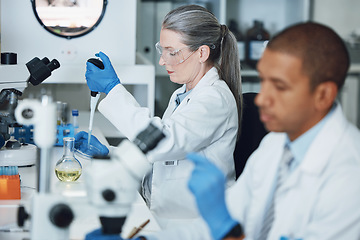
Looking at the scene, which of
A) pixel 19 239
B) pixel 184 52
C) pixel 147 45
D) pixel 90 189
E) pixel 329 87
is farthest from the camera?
pixel 147 45

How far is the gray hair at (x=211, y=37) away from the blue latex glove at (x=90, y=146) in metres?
0.50

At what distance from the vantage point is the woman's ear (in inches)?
73.5

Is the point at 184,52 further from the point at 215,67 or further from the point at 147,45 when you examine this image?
the point at 147,45

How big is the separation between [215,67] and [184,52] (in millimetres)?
135

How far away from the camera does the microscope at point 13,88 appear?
1.90 m

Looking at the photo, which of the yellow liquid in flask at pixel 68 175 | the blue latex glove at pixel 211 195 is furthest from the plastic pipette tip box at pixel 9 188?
the blue latex glove at pixel 211 195

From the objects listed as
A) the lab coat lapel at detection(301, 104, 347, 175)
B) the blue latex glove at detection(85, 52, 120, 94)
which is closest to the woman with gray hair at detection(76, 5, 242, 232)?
the blue latex glove at detection(85, 52, 120, 94)

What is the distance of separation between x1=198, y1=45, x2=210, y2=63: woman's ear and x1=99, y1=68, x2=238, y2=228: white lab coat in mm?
46

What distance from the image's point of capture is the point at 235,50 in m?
1.90

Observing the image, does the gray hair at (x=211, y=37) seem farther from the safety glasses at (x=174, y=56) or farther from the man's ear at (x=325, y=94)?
the man's ear at (x=325, y=94)

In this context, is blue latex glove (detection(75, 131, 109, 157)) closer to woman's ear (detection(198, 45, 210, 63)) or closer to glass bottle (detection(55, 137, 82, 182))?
glass bottle (detection(55, 137, 82, 182))

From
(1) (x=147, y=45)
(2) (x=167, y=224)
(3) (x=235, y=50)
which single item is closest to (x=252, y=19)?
(1) (x=147, y=45)

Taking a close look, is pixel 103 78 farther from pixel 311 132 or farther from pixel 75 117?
pixel 311 132

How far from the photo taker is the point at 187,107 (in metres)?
1.75
